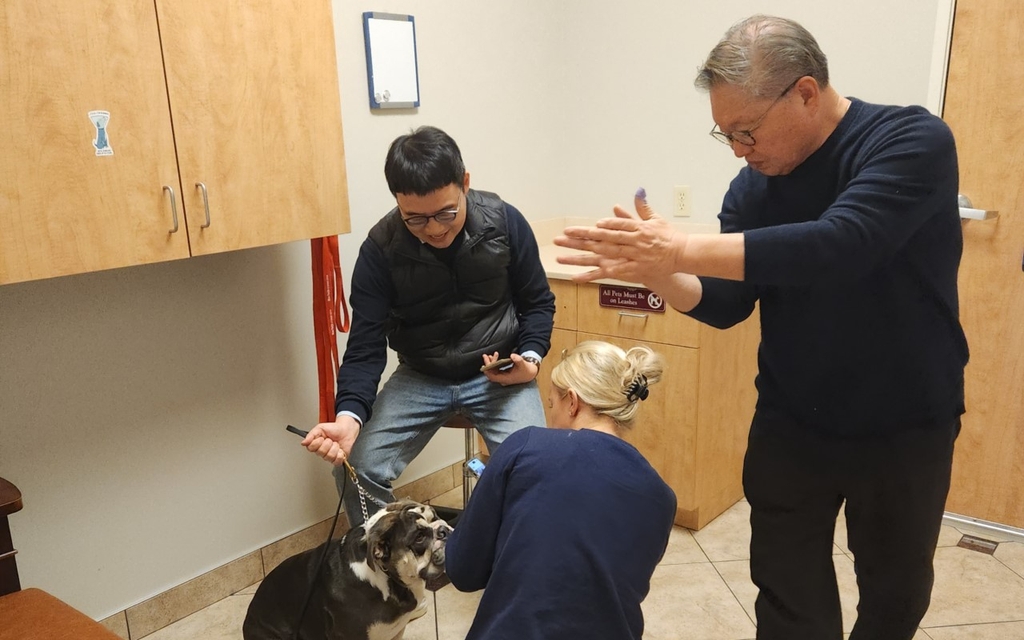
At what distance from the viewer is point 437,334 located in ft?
6.73

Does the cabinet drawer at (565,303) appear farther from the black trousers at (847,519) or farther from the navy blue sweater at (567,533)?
the navy blue sweater at (567,533)

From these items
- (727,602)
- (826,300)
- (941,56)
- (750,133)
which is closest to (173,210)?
(750,133)

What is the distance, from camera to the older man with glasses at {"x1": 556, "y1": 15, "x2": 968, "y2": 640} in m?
1.11

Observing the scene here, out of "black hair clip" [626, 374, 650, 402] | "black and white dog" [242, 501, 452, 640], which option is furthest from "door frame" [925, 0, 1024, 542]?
"black and white dog" [242, 501, 452, 640]

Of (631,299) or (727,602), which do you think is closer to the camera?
(727,602)

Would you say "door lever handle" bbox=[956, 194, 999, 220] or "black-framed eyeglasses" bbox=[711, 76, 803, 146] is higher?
"black-framed eyeglasses" bbox=[711, 76, 803, 146]

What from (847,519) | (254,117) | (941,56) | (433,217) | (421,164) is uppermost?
(941,56)

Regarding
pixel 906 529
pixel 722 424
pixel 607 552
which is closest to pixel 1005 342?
pixel 722 424

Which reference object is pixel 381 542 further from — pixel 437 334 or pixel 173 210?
pixel 173 210

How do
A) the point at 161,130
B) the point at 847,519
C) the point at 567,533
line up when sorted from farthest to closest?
1. the point at 161,130
2. the point at 847,519
3. the point at 567,533

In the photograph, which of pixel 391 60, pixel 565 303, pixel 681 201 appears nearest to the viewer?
pixel 391 60

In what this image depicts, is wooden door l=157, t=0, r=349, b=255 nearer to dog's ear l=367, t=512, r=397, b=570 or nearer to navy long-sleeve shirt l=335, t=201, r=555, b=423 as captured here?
navy long-sleeve shirt l=335, t=201, r=555, b=423

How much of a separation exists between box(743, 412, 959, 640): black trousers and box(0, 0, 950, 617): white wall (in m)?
1.51

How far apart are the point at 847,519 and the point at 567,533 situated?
0.68 metres
